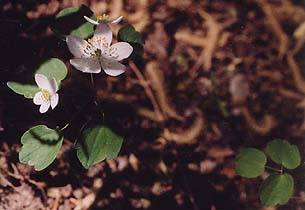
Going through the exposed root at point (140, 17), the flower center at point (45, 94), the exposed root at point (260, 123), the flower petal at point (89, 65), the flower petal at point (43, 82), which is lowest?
the exposed root at point (260, 123)

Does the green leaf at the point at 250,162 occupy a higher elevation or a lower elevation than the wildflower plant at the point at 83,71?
lower

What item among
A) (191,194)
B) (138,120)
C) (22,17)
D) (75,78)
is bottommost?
(191,194)

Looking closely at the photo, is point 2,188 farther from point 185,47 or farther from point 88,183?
point 185,47

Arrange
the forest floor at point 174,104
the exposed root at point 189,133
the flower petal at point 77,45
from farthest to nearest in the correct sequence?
the exposed root at point 189,133 → the forest floor at point 174,104 → the flower petal at point 77,45

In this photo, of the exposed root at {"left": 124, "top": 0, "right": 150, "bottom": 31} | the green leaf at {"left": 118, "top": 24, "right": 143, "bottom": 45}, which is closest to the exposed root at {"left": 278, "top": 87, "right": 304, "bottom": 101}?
the exposed root at {"left": 124, "top": 0, "right": 150, "bottom": 31}

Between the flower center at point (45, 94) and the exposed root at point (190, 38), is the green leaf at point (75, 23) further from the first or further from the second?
the exposed root at point (190, 38)

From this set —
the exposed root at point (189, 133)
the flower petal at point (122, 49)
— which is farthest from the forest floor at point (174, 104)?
the flower petal at point (122, 49)

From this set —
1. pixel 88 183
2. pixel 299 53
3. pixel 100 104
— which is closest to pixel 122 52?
pixel 100 104
